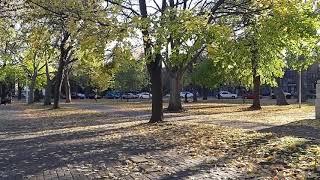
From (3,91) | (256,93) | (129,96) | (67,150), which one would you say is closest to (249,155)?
(67,150)

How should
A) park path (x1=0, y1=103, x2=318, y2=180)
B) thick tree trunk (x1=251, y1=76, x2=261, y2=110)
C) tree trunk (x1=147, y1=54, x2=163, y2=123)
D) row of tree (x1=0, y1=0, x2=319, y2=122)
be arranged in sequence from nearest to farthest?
park path (x1=0, y1=103, x2=318, y2=180), row of tree (x1=0, y1=0, x2=319, y2=122), tree trunk (x1=147, y1=54, x2=163, y2=123), thick tree trunk (x1=251, y1=76, x2=261, y2=110)

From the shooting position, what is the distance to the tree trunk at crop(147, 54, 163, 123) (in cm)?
2090

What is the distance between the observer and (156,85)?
2111cm

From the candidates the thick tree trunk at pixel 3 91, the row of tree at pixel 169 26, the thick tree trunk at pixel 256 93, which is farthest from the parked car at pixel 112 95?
the row of tree at pixel 169 26

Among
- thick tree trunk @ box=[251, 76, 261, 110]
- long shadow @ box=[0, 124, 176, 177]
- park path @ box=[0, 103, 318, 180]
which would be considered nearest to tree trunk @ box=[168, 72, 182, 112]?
thick tree trunk @ box=[251, 76, 261, 110]

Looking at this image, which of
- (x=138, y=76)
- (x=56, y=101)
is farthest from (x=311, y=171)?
(x=138, y=76)

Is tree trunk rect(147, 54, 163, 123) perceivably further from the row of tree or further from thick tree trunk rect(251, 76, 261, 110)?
thick tree trunk rect(251, 76, 261, 110)

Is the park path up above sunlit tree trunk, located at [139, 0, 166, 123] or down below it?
below

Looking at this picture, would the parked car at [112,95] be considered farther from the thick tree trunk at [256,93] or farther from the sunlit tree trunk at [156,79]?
the sunlit tree trunk at [156,79]

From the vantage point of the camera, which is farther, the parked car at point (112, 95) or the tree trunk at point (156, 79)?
the parked car at point (112, 95)

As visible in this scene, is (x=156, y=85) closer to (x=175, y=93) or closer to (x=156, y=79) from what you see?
(x=156, y=79)

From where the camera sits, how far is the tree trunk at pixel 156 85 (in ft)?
68.6

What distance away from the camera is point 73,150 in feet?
42.4

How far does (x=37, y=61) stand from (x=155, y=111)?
135 ft
